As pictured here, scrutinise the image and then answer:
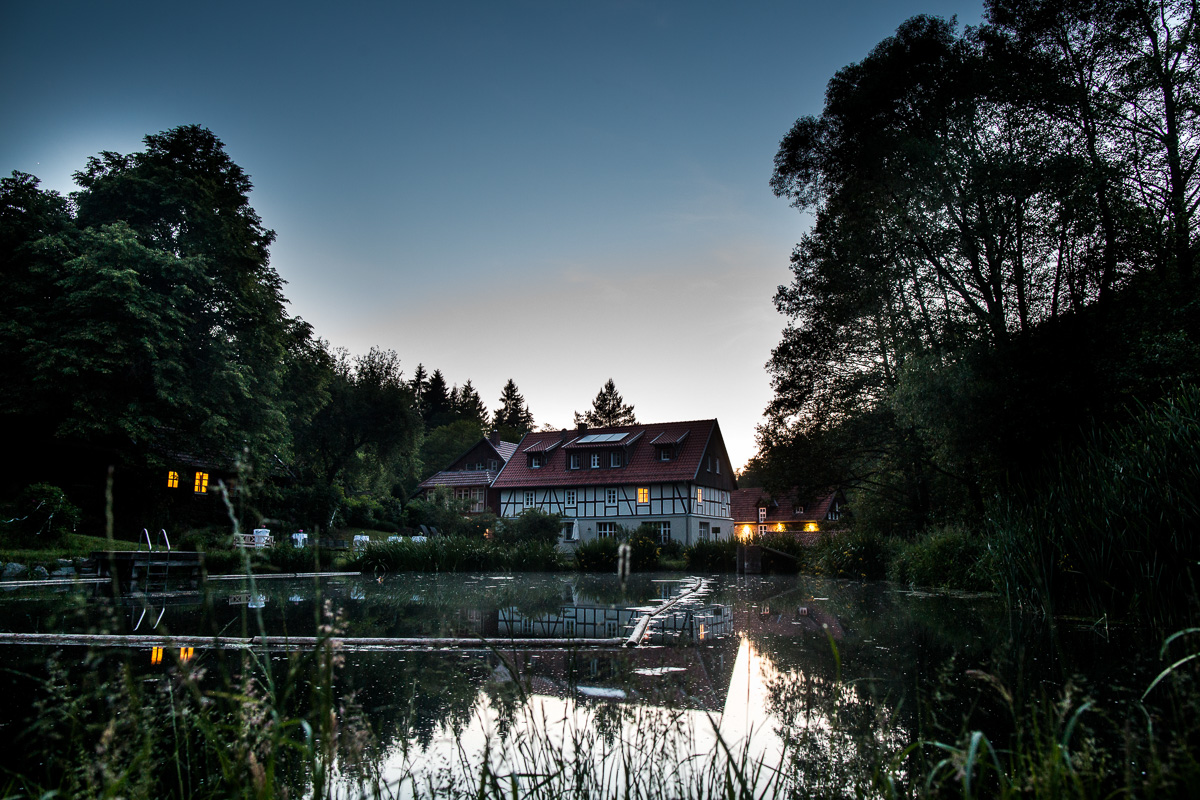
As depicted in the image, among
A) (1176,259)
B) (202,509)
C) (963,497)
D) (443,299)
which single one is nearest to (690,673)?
(1176,259)

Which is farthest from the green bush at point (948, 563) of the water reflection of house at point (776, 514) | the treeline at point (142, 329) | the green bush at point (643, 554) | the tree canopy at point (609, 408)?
the tree canopy at point (609, 408)

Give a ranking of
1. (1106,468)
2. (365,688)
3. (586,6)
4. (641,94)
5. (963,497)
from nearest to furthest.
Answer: (365,688) < (1106,468) < (586,6) < (641,94) < (963,497)

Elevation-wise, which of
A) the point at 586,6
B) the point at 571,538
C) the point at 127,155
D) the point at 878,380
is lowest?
the point at 571,538

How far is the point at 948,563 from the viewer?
505 inches

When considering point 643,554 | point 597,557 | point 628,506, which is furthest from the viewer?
point 628,506

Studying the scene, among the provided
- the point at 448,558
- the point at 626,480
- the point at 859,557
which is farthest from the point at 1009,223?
the point at 626,480

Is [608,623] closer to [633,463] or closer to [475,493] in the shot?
[633,463]

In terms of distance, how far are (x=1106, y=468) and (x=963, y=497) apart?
12.2 meters

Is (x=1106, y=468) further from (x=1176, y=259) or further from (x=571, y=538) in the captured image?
(x=571, y=538)

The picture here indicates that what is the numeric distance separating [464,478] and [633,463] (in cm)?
1271

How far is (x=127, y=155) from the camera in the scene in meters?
23.3

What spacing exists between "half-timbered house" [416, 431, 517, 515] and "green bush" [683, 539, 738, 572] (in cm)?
1954

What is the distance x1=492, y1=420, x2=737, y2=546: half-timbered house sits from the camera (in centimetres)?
3328

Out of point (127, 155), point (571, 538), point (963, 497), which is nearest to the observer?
point (963, 497)
